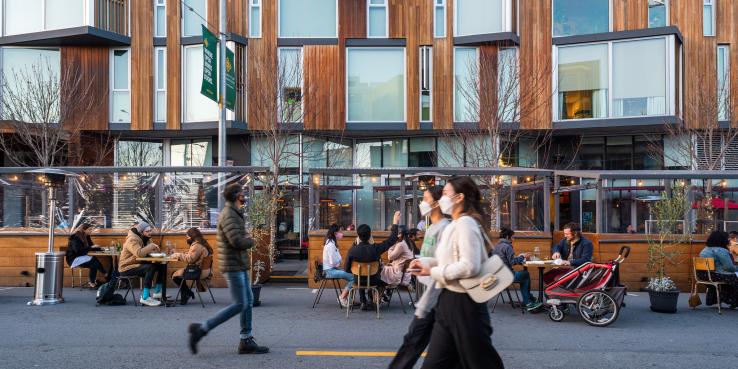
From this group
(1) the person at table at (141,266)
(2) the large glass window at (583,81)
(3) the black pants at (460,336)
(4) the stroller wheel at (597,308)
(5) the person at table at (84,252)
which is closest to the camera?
(3) the black pants at (460,336)

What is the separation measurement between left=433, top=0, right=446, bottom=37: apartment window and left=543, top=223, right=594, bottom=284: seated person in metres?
13.9

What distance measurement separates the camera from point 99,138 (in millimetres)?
23797

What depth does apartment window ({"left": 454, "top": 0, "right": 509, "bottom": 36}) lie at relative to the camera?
2256 cm

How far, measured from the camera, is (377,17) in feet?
77.4

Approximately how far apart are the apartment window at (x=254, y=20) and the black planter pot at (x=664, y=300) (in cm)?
1723

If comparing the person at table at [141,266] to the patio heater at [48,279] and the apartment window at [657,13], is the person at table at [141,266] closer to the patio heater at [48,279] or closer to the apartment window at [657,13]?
the patio heater at [48,279]

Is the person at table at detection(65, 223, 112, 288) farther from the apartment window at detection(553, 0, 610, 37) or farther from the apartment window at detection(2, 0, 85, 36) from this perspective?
the apartment window at detection(553, 0, 610, 37)

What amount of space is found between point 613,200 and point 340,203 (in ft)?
21.0

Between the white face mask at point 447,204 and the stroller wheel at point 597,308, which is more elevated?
the white face mask at point 447,204

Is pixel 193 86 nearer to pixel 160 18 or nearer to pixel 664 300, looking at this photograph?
pixel 160 18

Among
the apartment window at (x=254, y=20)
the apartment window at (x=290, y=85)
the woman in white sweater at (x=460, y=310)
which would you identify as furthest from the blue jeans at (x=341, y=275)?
the apartment window at (x=254, y=20)

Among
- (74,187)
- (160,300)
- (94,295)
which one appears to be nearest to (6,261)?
(74,187)

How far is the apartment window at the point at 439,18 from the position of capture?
23172 mm

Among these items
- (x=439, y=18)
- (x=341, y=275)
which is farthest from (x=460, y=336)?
(x=439, y=18)
